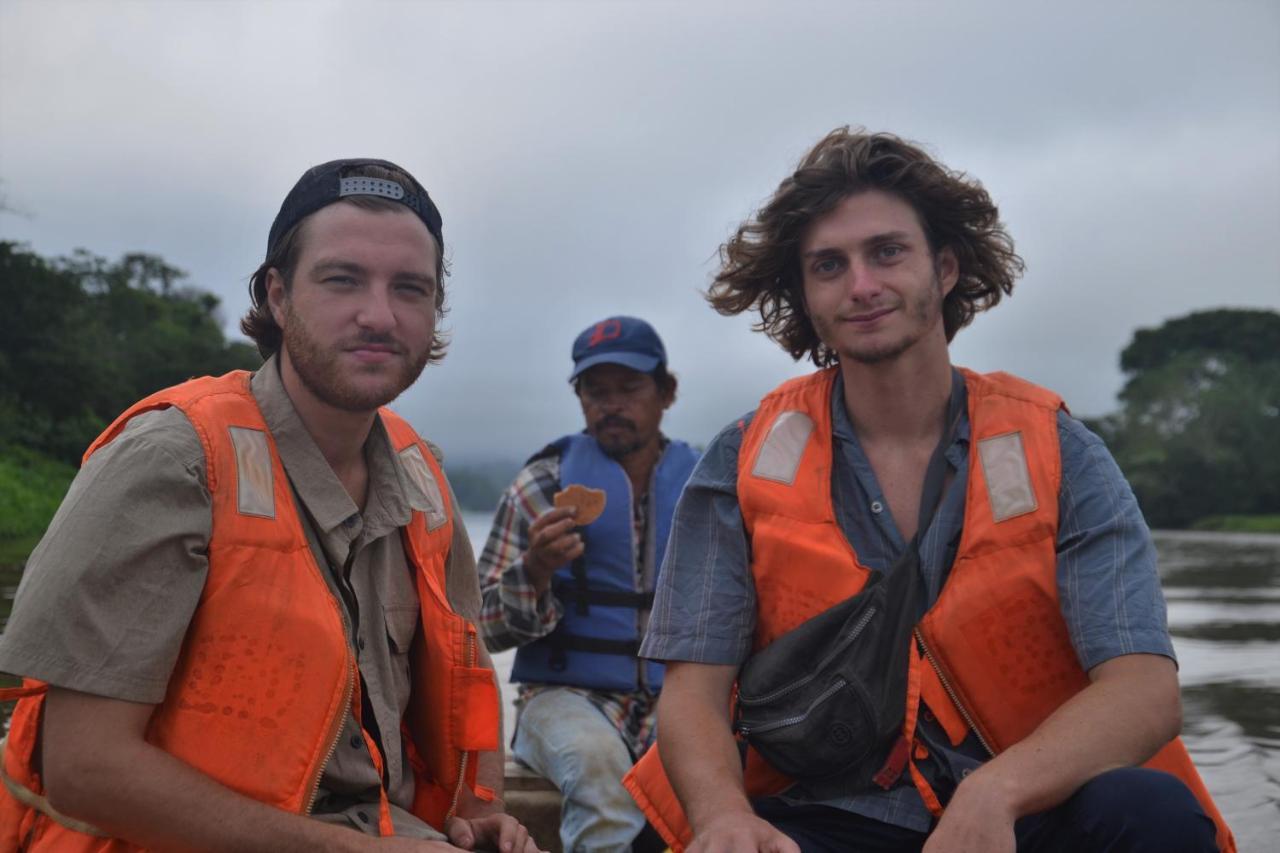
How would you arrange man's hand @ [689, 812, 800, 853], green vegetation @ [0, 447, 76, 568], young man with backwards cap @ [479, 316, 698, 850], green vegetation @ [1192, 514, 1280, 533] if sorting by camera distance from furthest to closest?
green vegetation @ [1192, 514, 1280, 533], green vegetation @ [0, 447, 76, 568], young man with backwards cap @ [479, 316, 698, 850], man's hand @ [689, 812, 800, 853]

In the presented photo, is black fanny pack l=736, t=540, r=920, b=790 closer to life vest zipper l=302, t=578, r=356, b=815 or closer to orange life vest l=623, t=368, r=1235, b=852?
orange life vest l=623, t=368, r=1235, b=852

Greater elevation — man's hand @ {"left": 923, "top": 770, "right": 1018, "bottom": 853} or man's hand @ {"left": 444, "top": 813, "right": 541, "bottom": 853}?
man's hand @ {"left": 923, "top": 770, "right": 1018, "bottom": 853}

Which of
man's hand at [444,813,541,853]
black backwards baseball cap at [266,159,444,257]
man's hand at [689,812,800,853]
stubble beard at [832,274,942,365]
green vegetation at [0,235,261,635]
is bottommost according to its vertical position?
man's hand at [444,813,541,853]

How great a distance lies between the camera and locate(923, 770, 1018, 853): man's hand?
7.39 ft

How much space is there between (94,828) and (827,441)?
6.12 ft

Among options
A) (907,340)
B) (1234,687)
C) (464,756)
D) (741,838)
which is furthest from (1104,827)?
(1234,687)

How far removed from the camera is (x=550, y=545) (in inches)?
172

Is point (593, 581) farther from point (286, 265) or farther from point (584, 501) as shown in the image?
point (286, 265)

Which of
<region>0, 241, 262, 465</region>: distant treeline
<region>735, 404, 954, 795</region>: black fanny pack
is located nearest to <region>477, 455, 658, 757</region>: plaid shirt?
<region>735, 404, 954, 795</region>: black fanny pack

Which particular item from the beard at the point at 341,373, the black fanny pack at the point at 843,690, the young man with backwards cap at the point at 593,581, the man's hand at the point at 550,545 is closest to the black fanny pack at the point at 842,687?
the black fanny pack at the point at 843,690

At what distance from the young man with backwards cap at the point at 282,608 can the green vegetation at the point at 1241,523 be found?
50.4 metres

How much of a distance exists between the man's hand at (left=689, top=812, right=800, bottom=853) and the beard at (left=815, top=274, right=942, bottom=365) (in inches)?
47.0

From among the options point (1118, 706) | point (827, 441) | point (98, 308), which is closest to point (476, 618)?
point (827, 441)

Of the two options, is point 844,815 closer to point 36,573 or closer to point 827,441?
point 827,441
